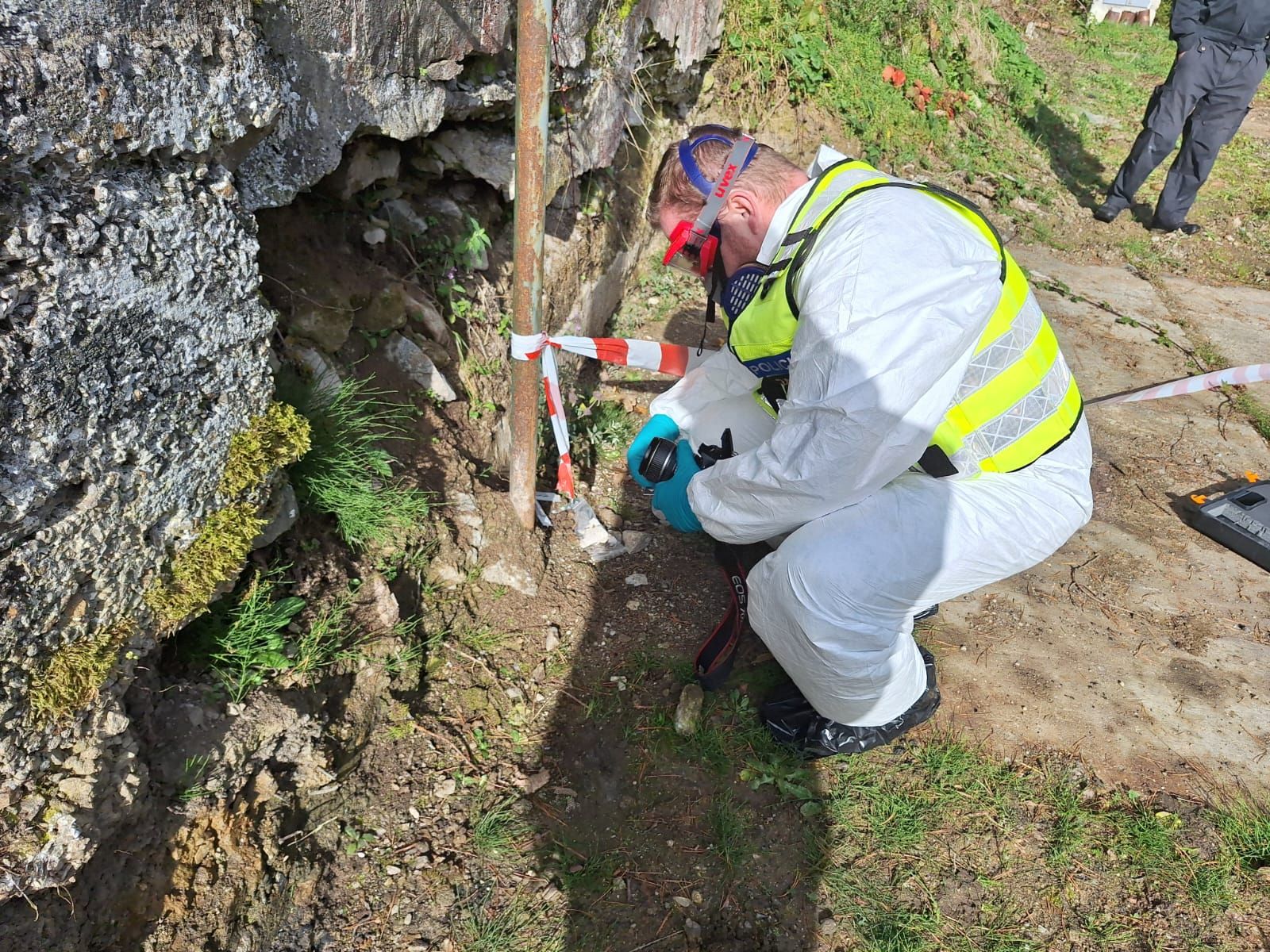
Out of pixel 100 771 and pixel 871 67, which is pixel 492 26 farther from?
pixel 871 67

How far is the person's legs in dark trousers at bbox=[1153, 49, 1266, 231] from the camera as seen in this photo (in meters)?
5.93

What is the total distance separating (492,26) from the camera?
8.61 ft

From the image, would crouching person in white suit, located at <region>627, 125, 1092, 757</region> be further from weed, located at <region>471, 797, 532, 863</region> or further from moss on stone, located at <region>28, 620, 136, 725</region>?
moss on stone, located at <region>28, 620, 136, 725</region>

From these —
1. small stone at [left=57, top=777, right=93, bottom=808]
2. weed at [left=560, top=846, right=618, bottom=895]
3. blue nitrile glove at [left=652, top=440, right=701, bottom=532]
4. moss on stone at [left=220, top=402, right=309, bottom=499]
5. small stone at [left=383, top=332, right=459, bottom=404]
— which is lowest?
weed at [left=560, top=846, right=618, bottom=895]

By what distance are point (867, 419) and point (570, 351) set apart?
4.41ft

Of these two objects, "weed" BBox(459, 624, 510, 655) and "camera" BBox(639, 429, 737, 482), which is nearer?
"weed" BBox(459, 624, 510, 655)

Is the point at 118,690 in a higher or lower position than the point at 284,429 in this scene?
lower

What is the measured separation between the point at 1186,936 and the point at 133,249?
9.96 feet

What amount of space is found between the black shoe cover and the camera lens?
855 millimetres

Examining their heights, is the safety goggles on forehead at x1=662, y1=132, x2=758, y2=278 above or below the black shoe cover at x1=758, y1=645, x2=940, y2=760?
above

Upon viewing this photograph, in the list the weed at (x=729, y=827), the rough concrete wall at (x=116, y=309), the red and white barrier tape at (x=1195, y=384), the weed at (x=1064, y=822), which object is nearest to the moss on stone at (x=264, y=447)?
the rough concrete wall at (x=116, y=309)

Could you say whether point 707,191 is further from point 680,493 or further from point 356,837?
point 356,837

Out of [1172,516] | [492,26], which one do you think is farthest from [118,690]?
[1172,516]

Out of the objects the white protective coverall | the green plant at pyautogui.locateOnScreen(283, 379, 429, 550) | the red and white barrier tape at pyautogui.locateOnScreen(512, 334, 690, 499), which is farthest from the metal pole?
the white protective coverall
